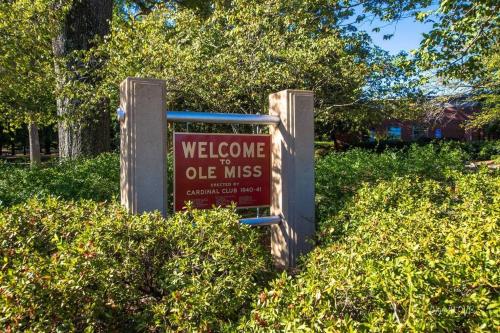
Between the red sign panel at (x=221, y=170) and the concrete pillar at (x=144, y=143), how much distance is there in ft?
0.64

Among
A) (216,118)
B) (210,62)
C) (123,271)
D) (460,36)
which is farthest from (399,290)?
(460,36)

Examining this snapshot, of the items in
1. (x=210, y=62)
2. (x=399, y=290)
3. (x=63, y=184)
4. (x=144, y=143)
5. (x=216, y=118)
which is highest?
(x=210, y=62)

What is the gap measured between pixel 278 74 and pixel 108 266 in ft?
18.1

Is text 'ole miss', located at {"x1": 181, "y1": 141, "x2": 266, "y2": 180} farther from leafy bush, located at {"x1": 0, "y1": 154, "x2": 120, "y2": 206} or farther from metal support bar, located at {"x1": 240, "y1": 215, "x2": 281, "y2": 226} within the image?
leafy bush, located at {"x1": 0, "y1": 154, "x2": 120, "y2": 206}

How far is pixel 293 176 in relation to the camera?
15.7 ft

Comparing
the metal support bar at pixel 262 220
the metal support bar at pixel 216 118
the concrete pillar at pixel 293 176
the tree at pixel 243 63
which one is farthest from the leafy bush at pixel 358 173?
the tree at pixel 243 63

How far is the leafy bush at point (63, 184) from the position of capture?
5.54m

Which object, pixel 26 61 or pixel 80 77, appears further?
pixel 80 77

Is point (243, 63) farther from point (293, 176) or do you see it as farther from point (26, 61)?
point (26, 61)

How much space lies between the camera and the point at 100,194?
5.74 meters

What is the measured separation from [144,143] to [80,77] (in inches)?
240

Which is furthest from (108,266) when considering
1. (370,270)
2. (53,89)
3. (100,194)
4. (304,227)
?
(53,89)

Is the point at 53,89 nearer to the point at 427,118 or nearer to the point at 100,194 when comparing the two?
the point at 100,194

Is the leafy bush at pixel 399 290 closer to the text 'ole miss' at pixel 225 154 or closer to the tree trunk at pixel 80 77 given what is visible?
the text 'ole miss' at pixel 225 154
